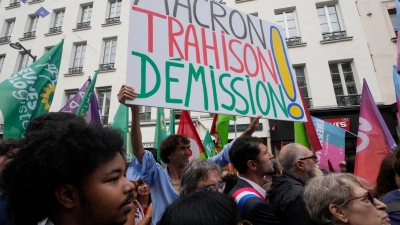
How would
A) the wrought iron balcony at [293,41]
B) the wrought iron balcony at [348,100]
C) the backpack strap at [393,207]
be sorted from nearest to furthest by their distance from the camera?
the backpack strap at [393,207]
the wrought iron balcony at [348,100]
the wrought iron balcony at [293,41]

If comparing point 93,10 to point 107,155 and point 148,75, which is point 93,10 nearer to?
point 148,75

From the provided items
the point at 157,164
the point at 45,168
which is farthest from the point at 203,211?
the point at 157,164

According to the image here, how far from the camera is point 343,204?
156 centimetres

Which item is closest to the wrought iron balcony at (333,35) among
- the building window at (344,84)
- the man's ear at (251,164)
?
the building window at (344,84)

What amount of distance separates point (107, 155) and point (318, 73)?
10618mm

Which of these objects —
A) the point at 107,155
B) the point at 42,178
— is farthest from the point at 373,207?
the point at 42,178

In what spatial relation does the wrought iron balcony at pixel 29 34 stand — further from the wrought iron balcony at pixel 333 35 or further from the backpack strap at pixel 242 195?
the backpack strap at pixel 242 195

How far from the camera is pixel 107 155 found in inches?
46.3

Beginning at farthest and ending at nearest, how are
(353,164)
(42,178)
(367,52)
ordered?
1. (367,52)
2. (353,164)
3. (42,178)

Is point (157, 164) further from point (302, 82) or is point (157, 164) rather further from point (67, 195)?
point (302, 82)

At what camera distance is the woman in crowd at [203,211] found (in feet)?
3.43

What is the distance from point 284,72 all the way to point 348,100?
8.08 meters

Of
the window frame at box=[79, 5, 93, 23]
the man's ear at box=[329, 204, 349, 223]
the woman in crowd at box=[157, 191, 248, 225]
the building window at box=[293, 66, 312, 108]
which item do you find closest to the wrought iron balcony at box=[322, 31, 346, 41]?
the building window at box=[293, 66, 312, 108]

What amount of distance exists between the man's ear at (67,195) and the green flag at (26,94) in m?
2.98
